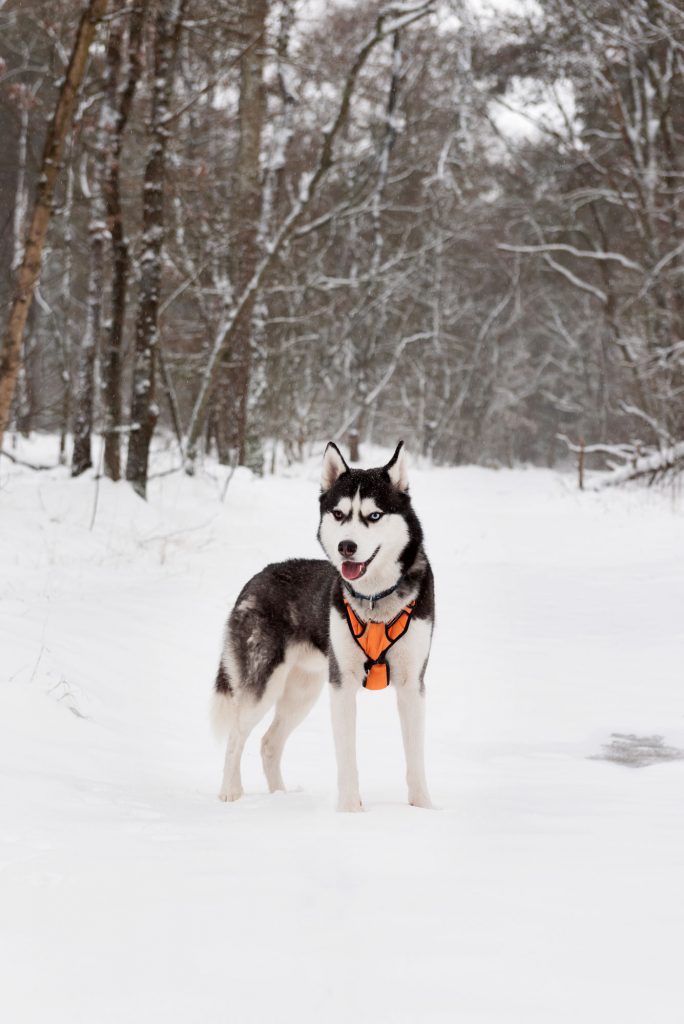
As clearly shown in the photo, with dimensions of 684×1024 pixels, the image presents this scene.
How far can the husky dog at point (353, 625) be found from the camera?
3.61m

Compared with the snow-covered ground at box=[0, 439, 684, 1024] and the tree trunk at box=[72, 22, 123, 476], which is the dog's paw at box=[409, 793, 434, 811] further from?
the tree trunk at box=[72, 22, 123, 476]

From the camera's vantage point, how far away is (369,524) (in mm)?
3639

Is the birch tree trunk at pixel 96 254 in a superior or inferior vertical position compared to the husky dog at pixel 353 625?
superior

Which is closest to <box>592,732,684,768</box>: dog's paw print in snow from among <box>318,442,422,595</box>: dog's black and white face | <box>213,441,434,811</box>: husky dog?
<box>213,441,434,811</box>: husky dog

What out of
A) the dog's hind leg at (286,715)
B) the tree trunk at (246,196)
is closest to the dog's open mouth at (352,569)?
the dog's hind leg at (286,715)

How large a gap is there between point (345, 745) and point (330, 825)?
20.9 inches

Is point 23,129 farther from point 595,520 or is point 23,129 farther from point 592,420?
point 592,420

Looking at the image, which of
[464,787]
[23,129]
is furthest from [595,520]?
[23,129]

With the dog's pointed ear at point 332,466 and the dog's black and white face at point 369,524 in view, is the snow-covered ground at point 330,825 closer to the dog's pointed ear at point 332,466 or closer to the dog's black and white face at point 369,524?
the dog's black and white face at point 369,524

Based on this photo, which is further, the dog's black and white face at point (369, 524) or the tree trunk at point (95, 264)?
the tree trunk at point (95, 264)

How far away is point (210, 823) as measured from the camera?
3.13 m

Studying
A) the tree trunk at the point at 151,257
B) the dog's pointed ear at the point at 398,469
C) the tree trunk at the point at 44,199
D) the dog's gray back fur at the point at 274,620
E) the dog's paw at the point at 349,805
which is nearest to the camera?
the dog's paw at the point at 349,805

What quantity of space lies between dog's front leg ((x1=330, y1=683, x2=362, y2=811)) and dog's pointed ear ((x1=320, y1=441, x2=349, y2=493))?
91 cm

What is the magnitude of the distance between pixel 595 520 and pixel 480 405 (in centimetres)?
2525
